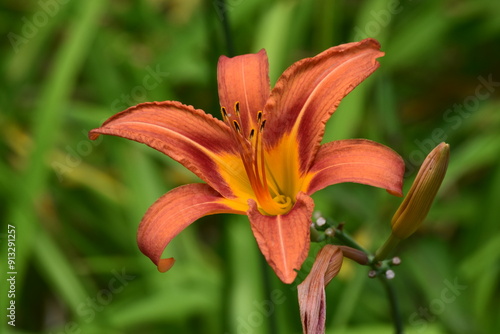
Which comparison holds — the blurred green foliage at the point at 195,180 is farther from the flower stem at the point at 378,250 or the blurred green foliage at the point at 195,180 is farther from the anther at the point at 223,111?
the flower stem at the point at 378,250

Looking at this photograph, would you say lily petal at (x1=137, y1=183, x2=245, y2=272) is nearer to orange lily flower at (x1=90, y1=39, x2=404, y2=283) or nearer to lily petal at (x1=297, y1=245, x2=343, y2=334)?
orange lily flower at (x1=90, y1=39, x2=404, y2=283)

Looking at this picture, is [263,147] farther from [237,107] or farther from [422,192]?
[422,192]

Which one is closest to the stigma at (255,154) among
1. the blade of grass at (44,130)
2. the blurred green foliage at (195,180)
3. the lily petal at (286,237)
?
the lily petal at (286,237)

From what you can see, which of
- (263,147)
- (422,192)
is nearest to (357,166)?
(422,192)

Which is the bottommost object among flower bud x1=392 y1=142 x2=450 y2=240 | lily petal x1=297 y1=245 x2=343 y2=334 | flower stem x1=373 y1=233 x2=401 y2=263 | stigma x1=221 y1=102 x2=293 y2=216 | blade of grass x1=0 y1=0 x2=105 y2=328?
lily petal x1=297 y1=245 x2=343 y2=334

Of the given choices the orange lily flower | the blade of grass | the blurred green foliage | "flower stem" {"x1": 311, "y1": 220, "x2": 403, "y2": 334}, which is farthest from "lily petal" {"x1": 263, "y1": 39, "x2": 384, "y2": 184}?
the blade of grass

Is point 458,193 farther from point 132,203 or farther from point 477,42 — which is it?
point 132,203
